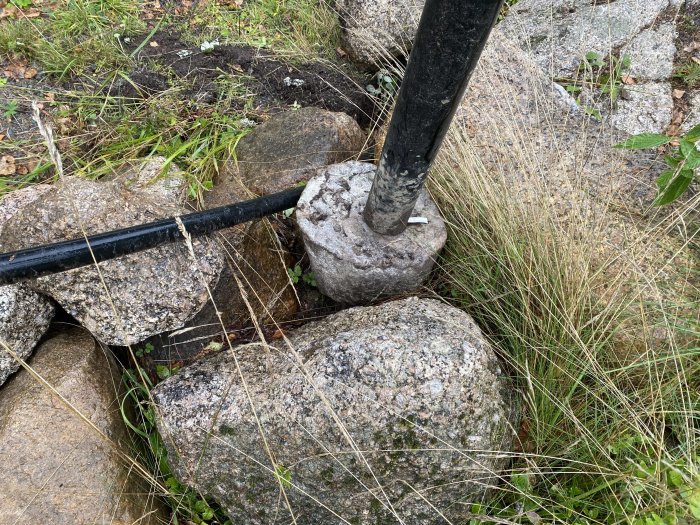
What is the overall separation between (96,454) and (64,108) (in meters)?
2.20

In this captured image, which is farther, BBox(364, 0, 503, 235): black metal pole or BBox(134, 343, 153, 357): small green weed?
BBox(134, 343, 153, 357): small green weed

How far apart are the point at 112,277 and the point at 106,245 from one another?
202 mm

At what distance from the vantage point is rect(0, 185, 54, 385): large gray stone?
1.89 metres

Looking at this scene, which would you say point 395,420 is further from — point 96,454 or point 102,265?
point 102,265

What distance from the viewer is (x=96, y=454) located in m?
1.81

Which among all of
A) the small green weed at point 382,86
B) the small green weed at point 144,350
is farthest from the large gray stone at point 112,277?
the small green weed at point 382,86

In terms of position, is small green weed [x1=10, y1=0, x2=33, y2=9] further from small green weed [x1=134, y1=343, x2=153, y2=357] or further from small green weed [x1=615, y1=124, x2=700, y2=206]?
small green weed [x1=615, y1=124, x2=700, y2=206]

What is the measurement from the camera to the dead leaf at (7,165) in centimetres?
281

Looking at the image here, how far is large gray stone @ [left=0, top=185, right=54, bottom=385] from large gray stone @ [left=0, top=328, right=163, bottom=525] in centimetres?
6

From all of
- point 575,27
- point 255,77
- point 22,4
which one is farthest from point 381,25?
point 22,4

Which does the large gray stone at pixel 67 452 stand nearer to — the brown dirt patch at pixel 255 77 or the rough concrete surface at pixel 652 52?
the brown dirt patch at pixel 255 77

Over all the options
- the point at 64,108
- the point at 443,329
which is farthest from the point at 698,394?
the point at 64,108

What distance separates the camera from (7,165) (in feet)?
9.31

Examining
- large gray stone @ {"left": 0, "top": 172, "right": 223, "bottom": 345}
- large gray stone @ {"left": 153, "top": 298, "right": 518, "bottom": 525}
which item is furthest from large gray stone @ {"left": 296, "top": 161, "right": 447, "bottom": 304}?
large gray stone @ {"left": 0, "top": 172, "right": 223, "bottom": 345}
